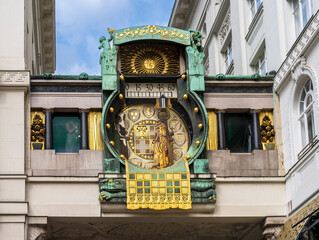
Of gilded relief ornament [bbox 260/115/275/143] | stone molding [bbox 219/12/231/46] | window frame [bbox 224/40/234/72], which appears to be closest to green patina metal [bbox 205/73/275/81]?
gilded relief ornament [bbox 260/115/275/143]

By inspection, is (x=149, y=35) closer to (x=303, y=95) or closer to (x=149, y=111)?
(x=149, y=111)

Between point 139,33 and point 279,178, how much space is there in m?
6.08

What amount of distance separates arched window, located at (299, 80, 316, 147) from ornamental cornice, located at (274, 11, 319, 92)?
30.0 inches

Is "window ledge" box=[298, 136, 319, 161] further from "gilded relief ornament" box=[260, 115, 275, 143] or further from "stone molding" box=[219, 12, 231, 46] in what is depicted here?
"stone molding" box=[219, 12, 231, 46]

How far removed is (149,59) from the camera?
3031cm

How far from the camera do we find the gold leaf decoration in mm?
30078

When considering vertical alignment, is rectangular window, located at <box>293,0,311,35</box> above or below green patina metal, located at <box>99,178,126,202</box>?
above

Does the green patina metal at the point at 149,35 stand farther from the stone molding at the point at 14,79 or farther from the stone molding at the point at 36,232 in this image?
the stone molding at the point at 36,232

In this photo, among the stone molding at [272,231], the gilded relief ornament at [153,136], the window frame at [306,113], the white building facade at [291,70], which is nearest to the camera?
the white building facade at [291,70]

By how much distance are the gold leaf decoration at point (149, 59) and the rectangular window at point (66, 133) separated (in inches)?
86.7

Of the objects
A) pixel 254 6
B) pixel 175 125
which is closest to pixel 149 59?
pixel 175 125

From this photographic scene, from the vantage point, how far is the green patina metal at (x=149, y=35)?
97.5 ft

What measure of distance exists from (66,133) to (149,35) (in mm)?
3903

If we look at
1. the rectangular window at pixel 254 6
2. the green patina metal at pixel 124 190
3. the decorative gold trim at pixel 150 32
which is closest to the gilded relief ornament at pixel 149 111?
the decorative gold trim at pixel 150 32
